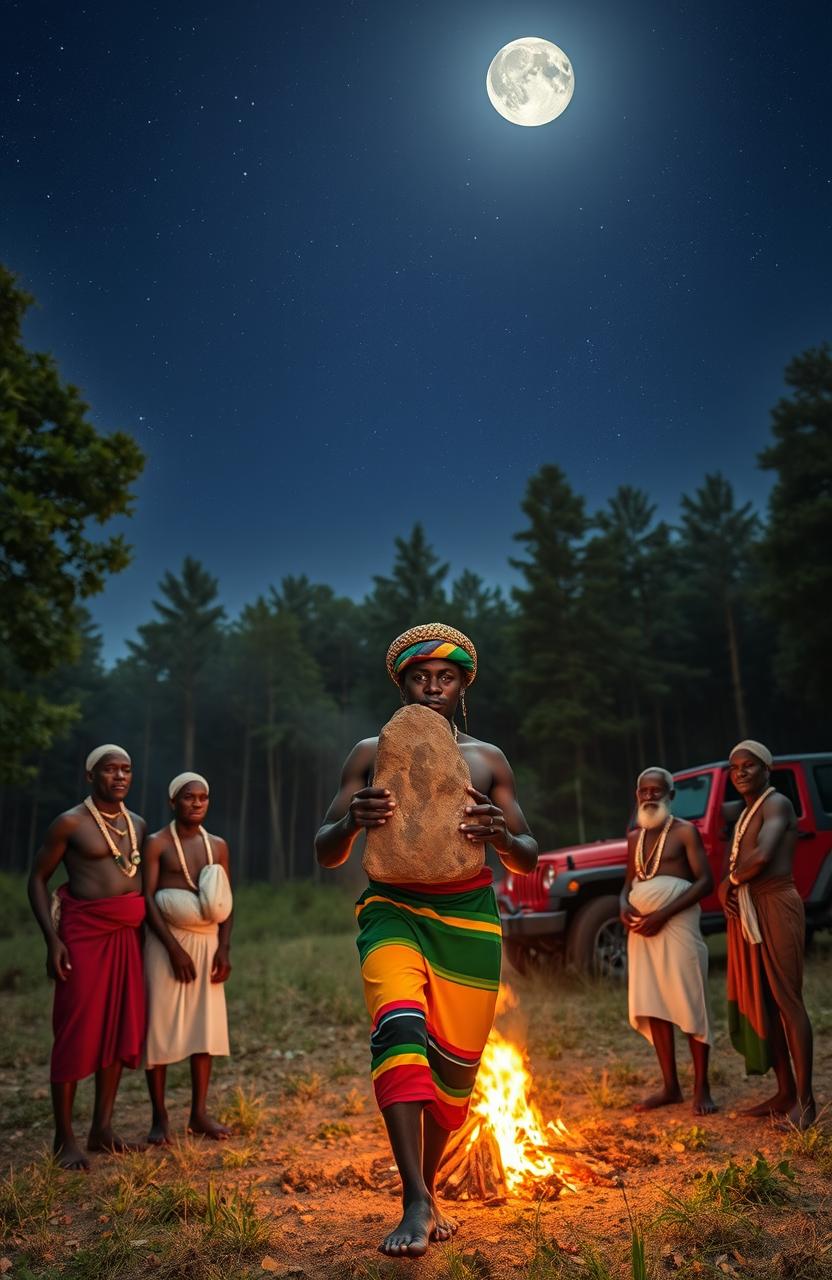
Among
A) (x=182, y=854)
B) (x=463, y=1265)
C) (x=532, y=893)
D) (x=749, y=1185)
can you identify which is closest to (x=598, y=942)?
(x=532, y=893)

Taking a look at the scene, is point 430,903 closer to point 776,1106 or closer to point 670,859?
point 670,859

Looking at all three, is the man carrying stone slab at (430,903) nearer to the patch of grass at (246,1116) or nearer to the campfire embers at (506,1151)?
the campfire embers at (506,1151)

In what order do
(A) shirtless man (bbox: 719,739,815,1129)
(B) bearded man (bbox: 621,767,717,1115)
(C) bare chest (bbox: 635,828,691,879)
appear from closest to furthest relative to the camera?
1. (A) shirtless man (bbox: 719,739,815,1129)
2. (B) bearded man (bbox: 621,767,717,1115)
3. (C) bare chest (bbox: 635,828,691,879)

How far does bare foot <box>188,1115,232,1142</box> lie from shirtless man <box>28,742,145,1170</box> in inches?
17.4

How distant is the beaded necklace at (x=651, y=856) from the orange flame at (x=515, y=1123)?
1.38 meters

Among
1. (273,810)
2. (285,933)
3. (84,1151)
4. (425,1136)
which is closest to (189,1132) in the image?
(84,1151)

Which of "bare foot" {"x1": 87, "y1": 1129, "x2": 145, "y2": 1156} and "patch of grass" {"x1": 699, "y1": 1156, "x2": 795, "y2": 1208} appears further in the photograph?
"bare foot" {"x1": 87, "y1": 1129, "x2": 145, "y2": 1156}

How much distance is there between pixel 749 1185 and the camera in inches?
144

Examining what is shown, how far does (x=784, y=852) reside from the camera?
5020 millimetres

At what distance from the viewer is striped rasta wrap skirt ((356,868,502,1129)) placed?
3.26 metres

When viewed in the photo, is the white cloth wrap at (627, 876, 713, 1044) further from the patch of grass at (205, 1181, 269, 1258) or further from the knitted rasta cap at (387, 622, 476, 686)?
the patch of grass at (205, 1181, 269, 1258)

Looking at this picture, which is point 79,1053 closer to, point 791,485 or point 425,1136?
point 425,1136

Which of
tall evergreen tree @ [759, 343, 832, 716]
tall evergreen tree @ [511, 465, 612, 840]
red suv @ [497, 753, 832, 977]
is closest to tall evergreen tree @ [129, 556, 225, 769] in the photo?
tall evergreen tree @ [511, 465, 612, 840]

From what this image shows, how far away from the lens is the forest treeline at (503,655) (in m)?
9.55
